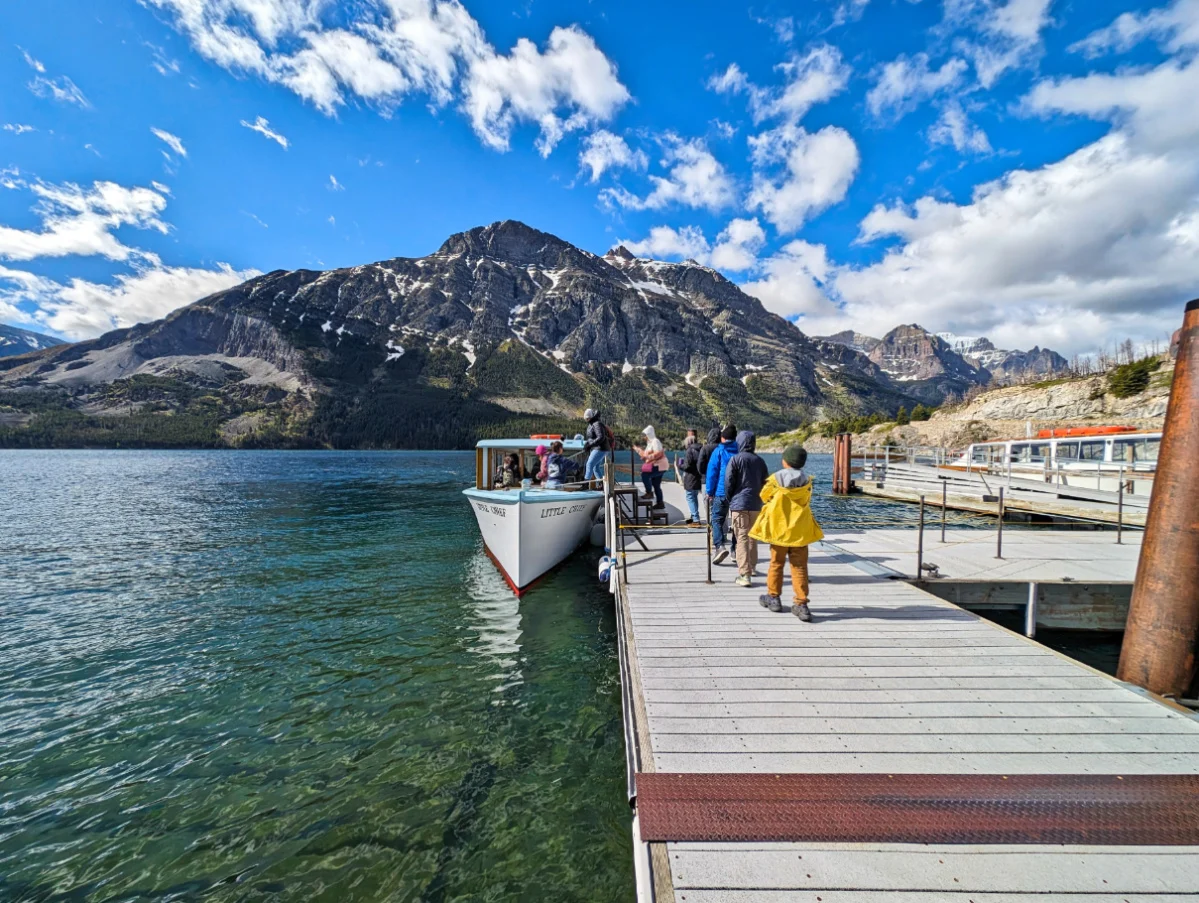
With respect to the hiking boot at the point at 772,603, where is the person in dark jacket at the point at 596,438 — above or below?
above

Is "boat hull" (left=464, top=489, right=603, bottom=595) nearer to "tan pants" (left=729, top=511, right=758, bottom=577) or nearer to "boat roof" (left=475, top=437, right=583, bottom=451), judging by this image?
"boat roof" (left=475, top=437, right=583, bottom=451)

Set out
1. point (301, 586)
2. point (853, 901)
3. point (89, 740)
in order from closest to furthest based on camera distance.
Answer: point (853, 901) → point (89, 740) → point (301, 586)

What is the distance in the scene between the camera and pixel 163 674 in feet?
29.6

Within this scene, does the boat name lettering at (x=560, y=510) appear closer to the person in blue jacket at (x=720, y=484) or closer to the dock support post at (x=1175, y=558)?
the person in blue jacket at (x=720, y=484)

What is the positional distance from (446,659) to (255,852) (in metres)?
4.59

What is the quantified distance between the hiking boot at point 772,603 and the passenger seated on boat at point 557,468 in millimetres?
9126

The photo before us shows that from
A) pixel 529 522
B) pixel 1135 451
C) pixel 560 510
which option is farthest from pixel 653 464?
pixel 1135 451

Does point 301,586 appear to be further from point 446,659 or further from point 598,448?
point 598,448

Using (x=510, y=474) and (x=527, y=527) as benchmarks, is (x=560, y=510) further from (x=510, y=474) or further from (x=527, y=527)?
(x=510, y=474)

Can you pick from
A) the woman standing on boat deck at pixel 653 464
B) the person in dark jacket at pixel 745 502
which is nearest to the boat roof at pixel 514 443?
the woman standing on boat deck at pixel 653 464

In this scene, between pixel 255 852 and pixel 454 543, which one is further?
pixel 454 543

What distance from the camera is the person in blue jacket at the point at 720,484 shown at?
409 inches

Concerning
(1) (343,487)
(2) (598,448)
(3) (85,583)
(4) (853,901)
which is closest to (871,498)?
(2) (598,448)

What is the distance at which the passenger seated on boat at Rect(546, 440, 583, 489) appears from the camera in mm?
16375
